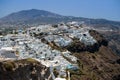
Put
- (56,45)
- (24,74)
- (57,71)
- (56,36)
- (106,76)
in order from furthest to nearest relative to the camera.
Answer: (56,36) → (56,45) → (106,76) → (57,71) → (24,74)

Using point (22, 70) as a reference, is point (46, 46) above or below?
below

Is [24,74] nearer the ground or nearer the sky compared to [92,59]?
nearer the sky

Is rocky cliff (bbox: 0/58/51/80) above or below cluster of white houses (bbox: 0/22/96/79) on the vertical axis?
above

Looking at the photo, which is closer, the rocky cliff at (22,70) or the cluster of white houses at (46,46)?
the rocky cliff at (22,70)

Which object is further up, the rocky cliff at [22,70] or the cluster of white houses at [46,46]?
the rocky cliff at [22,70]

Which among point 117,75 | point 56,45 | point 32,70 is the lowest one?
point 117,75

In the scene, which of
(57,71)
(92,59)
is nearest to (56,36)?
(92,59)

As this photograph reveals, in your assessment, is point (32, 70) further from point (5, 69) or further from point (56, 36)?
point (56, 36)

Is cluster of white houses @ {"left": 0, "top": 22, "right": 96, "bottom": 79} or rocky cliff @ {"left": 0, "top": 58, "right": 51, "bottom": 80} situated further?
cluster of white houses @ {"left": 0, "top": 22, "right": 96, "bottom": 79}

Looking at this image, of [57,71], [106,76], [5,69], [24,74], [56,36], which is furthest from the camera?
[56,36]

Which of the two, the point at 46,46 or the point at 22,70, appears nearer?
the point at 22,70

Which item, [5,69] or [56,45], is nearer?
[5,69]
